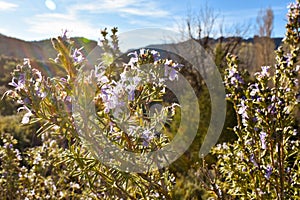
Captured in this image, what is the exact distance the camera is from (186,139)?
18.3 ft

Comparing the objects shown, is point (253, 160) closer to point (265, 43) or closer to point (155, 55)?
point (155, 55)

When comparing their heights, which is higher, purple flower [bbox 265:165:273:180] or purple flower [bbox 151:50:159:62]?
purple flower [bbox 151:50:159:62]

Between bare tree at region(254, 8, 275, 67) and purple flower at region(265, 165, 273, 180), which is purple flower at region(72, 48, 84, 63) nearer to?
purple flower at region(265, 165, 273, 180)

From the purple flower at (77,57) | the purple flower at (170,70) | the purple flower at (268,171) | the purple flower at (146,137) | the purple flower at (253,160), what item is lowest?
the purple flower at (268,171)

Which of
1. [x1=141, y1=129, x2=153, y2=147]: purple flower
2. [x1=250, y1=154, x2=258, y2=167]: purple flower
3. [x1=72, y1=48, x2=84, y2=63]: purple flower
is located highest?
[x1=72, y1=48, x2=84, y2=63]: purple flower

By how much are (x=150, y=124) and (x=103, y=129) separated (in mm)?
228

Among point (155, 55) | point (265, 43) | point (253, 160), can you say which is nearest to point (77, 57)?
point (155, 55)

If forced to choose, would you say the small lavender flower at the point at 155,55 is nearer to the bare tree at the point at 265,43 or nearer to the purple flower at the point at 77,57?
the purple flower at the point at 77,57

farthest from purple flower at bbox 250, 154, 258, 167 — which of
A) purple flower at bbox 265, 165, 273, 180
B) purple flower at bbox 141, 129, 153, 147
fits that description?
purple flower at bbox 141, 129, 153, 147

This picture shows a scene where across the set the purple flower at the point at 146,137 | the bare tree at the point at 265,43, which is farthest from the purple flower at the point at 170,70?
the bare tree at the point at 265,43

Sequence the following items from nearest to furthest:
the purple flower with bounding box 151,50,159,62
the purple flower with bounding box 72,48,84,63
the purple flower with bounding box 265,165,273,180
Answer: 1. the purple flower with bounding box 72,48,84,63
2. the purple flower with bounding box 151,50,159,62
3. the purple flower with bounding box 265,165,273,180

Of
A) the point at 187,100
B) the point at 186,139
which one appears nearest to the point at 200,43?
the point at 187,100

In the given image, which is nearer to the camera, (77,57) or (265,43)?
(77,57)

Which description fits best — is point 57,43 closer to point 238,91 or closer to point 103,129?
point 103,129
